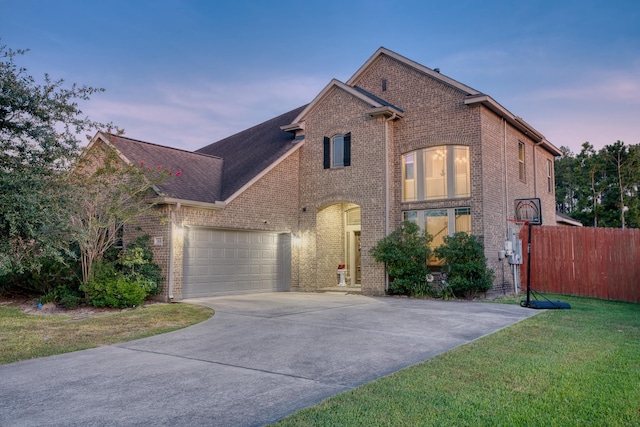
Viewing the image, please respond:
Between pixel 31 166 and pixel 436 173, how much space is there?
38.6 ft

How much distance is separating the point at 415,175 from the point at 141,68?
480 inches

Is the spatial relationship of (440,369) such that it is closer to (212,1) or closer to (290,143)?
(290,143)

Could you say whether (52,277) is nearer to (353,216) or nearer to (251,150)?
(251,150)

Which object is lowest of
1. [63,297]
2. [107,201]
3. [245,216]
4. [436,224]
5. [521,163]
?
[63,297]

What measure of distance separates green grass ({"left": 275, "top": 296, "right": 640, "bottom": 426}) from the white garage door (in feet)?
31.5

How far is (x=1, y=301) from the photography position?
14.5 metres

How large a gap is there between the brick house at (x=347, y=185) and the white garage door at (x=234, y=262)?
0.13 ft

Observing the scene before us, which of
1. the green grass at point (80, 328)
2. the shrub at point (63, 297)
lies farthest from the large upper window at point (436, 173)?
the shrub at point (63, 297)

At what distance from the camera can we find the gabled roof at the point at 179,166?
14555 mm

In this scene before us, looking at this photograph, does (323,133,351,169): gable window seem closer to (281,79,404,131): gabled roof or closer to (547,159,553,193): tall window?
(281,79,404,131): gabled roof

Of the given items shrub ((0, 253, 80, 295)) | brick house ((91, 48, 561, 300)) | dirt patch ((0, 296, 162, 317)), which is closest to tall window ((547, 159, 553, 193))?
brick house ((91, 48, 561, 300))

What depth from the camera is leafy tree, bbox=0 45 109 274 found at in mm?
6754

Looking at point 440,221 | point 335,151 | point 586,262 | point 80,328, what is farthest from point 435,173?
point 80,328

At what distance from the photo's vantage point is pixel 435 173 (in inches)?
618
